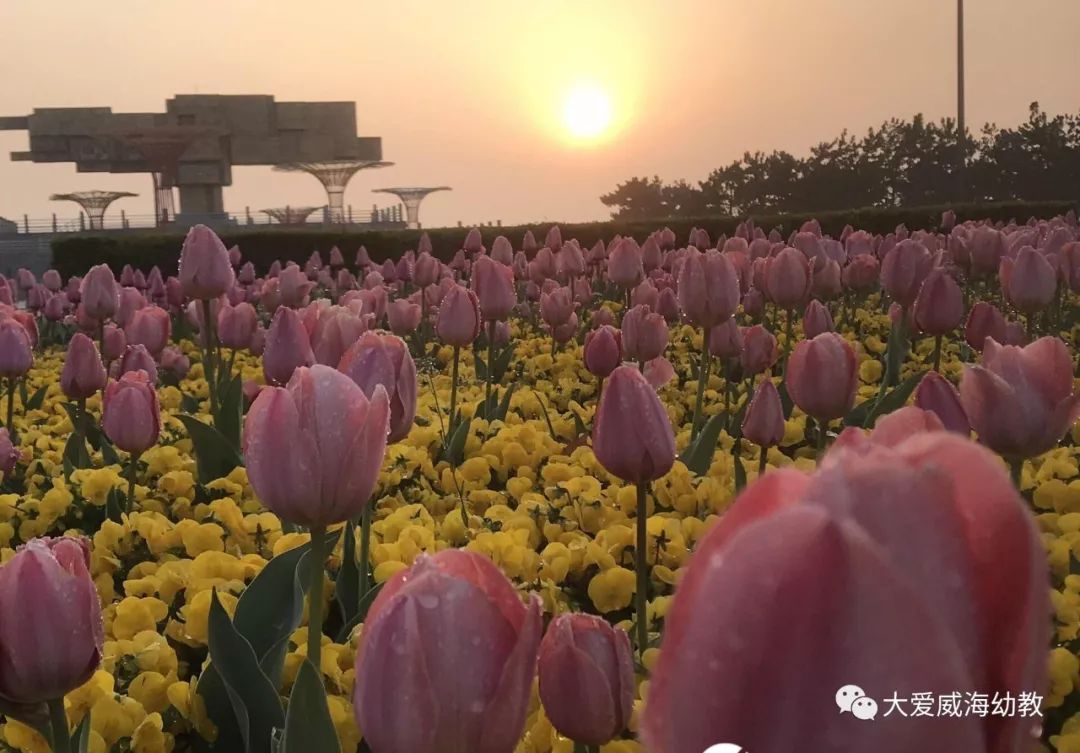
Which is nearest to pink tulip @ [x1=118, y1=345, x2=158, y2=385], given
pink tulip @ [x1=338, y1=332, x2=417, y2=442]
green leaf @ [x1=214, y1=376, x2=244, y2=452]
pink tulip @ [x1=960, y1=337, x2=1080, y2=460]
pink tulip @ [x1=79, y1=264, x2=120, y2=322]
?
green leaf @ [x1=214, y1=376, x2=244, y2=452]

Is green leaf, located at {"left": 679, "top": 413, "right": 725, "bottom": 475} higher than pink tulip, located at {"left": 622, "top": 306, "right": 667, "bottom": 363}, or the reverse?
pink tulip, located at {"left": 622, "top": 306, "right": 667, "bottom": 363}

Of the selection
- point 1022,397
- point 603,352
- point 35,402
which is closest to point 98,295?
point 35,402

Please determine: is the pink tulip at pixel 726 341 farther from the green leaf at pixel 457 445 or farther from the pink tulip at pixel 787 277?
the green leaf at pixel 457 445

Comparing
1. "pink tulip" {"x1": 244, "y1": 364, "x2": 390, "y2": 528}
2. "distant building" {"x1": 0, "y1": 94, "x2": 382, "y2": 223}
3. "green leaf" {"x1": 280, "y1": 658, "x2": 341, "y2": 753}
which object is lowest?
"green leaf" {"x1": 280, "y1": 658, "x2": 341, "y2": 753}

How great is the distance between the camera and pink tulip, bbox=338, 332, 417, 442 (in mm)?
1620

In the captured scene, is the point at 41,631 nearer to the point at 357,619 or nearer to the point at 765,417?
the point at 357,619

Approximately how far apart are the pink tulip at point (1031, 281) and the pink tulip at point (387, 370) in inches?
102

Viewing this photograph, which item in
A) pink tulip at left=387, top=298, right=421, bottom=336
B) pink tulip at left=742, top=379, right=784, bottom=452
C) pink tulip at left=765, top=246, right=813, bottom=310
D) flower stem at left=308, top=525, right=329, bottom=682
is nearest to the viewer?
flower stem at left=308, top=525, right=329, bottom=682

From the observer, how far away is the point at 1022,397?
1628 mm

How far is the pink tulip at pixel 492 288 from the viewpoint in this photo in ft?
11.9

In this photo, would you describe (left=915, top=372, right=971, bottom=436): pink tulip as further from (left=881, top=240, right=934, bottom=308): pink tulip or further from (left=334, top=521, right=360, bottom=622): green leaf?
(left=881, top=240, right=934, bottom=308): pink tulip

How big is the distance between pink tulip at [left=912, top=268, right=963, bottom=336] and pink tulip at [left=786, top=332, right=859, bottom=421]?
103cm

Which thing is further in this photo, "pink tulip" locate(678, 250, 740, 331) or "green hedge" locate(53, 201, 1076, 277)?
"green hedge" locate(53, 201, 1076, 277)

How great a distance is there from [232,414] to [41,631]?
273 centimetres
